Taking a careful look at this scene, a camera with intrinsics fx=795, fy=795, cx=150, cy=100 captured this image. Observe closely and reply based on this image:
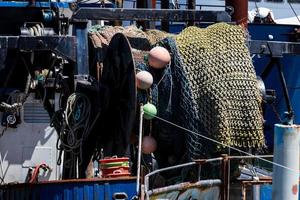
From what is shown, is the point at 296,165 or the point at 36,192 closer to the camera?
the point at 296,165

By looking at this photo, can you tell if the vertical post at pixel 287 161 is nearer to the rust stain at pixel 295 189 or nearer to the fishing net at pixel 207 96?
the rust stain at pixel 295 189

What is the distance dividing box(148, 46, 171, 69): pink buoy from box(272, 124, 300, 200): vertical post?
8.06 feet

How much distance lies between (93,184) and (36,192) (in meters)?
0.65

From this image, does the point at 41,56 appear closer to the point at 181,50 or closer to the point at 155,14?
the point at 155,14

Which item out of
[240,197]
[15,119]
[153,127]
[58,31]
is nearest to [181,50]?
[153,127]

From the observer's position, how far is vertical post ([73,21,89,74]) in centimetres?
932

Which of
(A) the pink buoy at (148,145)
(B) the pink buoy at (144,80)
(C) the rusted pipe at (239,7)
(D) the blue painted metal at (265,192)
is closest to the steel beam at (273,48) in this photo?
(B) the pink buoy at (144,80)

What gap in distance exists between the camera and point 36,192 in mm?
8273

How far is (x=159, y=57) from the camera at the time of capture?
8.59m

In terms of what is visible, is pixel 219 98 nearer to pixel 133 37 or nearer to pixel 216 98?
pixel 216 98

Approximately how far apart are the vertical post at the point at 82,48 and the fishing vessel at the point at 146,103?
0.01 meters

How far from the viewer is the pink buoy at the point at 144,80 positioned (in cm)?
851

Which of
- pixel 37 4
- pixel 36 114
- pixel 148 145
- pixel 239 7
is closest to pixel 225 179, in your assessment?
pixel 148 145

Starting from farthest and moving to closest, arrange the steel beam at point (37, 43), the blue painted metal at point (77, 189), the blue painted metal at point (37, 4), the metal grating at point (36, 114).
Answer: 1. the metal grating at point (36, 114)
2. the blue painted metal at point (37, 4)
3. the steel beam at point (37, 43)
4. the blue painted metal at point (77, 189)
